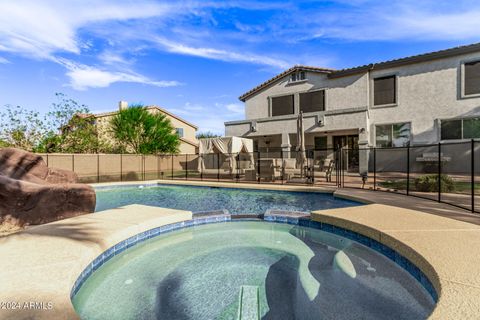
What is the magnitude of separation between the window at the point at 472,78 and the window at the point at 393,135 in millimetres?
3532

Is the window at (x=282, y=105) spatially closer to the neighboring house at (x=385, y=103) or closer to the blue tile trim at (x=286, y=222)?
the neighboring house at (x=385, y=103)

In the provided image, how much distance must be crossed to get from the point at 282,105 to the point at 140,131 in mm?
12852

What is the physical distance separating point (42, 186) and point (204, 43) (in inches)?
467

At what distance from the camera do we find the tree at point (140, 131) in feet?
70.4

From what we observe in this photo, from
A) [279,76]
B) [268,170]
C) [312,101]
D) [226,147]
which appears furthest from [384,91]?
[226,147]

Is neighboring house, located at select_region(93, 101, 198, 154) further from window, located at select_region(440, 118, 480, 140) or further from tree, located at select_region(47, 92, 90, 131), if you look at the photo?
window, located at select_region(440, 118, 480, 140)

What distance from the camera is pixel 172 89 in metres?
25.3

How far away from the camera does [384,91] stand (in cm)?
1641

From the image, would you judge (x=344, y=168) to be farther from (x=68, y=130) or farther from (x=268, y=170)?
(x=68, y=130)

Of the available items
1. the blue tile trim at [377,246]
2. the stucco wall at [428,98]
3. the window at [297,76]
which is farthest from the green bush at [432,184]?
the window at [297,76]

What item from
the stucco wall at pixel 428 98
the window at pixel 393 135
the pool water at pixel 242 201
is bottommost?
the pool water at pixel 242 201

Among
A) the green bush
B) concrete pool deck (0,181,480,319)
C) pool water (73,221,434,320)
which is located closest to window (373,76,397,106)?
the green bush

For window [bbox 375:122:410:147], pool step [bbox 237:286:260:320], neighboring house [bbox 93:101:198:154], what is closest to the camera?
pool step [bbox 237:286:260:320]

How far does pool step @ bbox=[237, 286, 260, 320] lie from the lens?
8.59ft
